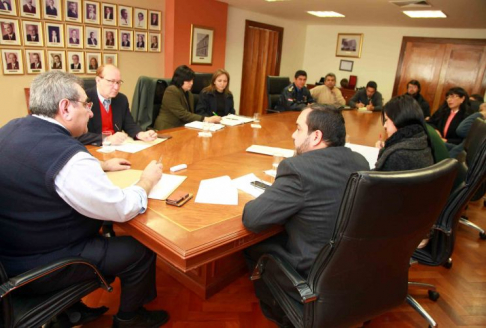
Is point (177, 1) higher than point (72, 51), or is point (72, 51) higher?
point (177, 1)

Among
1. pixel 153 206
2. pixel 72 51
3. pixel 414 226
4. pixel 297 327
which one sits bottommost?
pixel 297 327

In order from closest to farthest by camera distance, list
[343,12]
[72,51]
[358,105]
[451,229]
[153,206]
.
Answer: [153,206], [451,229], [72,51], [358,105], [343,12]

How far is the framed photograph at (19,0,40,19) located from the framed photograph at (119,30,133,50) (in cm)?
112

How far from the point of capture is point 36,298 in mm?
1177

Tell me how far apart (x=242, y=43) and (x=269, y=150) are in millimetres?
5088

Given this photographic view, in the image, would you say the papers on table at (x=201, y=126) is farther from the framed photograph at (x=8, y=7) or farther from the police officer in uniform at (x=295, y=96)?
the framed photograph at (x=8, y=7)

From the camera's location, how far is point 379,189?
92 cm

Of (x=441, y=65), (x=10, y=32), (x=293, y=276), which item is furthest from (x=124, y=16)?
(x=441, y=65)

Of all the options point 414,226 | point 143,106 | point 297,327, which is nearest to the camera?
point 414,226

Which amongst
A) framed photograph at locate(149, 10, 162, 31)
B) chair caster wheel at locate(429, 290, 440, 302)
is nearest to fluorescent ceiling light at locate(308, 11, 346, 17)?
framed photograph at locate(149, 10, 162, 31)

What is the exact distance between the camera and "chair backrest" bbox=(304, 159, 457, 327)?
3.07ft

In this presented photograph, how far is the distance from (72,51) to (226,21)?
299 centimetres

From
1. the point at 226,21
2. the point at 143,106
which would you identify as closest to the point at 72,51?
the point at 143,106

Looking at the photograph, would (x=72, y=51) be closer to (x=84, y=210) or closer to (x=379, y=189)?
(x=84, y=210)
